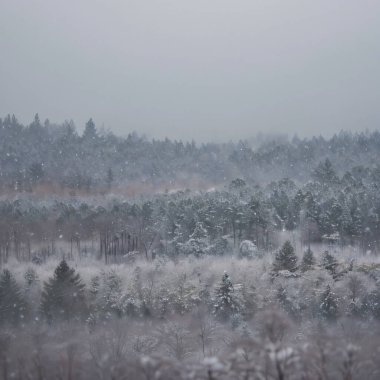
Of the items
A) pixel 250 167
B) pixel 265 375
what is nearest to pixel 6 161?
pixel 250 167

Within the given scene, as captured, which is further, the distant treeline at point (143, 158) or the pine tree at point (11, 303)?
the distant treeline at point (143, 158)

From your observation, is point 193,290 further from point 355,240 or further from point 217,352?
point 355,240

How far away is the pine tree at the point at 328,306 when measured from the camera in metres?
42.1

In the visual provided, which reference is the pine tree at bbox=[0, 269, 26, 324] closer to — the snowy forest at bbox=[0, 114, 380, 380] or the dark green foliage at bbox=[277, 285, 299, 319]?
the snowy forest at bbox=[0, 114, 380, 380]

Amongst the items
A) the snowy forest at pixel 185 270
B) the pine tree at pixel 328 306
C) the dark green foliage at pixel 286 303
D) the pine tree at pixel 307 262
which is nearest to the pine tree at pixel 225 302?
the snowy forest at pixel 185 270

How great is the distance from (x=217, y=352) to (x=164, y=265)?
26.5 metres

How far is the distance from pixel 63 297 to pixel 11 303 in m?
4.62

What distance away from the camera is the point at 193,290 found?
50.3m

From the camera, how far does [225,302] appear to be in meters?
44.4

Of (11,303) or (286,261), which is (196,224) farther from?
(11,303)

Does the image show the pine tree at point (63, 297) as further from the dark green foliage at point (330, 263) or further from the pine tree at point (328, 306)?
the dark green foliage at point (330, 263)

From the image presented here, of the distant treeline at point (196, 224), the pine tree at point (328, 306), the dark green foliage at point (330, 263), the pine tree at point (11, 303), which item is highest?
the distant treeline at point (196, 224)

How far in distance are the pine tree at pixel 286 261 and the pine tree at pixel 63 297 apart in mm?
20442

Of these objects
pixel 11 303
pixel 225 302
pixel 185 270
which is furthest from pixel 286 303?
pixel 11 303
